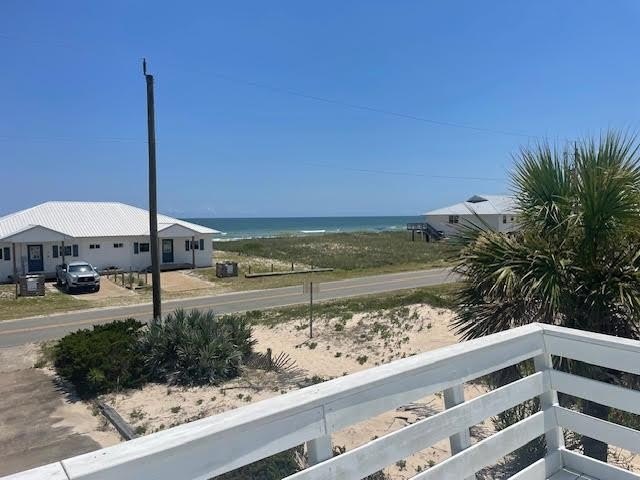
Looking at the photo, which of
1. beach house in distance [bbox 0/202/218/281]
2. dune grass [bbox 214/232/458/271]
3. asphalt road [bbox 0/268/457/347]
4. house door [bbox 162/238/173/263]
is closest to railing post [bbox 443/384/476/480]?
asphalt road [bbox 0/268/457/347]

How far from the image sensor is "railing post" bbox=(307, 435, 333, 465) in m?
1.83

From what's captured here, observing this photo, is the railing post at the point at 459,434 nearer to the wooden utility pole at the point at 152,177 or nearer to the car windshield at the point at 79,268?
the wooden utility pole at the point at 152,177

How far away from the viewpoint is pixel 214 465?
1.58 m

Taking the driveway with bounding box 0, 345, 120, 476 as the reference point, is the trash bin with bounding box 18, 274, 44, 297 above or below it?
above

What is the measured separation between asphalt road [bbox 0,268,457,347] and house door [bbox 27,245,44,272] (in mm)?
12492

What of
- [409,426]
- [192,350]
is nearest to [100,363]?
[192,350]

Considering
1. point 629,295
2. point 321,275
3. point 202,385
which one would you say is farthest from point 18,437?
point 321,275

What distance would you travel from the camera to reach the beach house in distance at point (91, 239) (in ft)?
100

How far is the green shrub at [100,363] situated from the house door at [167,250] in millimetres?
25199

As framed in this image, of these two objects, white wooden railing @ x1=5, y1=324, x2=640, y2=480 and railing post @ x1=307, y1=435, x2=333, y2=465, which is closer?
white wooden railing @ x1=5, y1=324, x2=640, y2=480

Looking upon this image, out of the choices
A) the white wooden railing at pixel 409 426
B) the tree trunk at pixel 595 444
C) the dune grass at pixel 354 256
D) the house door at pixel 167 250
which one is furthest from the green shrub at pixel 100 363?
the house door at pixel 167 250

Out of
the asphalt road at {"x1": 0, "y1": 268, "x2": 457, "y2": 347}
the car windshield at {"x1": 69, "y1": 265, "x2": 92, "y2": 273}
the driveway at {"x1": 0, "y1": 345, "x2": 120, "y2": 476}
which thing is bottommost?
the driveway at {"x1": 0, "y1": 345, "x2": 120, "y2": 476}

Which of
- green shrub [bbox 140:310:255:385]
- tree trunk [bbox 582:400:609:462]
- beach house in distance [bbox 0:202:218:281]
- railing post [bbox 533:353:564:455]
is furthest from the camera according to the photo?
beach house in distance [bbox 0:202:218:281]

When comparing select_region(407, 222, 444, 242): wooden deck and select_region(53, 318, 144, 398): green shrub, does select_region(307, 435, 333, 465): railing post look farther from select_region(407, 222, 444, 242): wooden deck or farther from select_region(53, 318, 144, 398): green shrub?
select_region(407, 222, 444, 242): wooden deck
